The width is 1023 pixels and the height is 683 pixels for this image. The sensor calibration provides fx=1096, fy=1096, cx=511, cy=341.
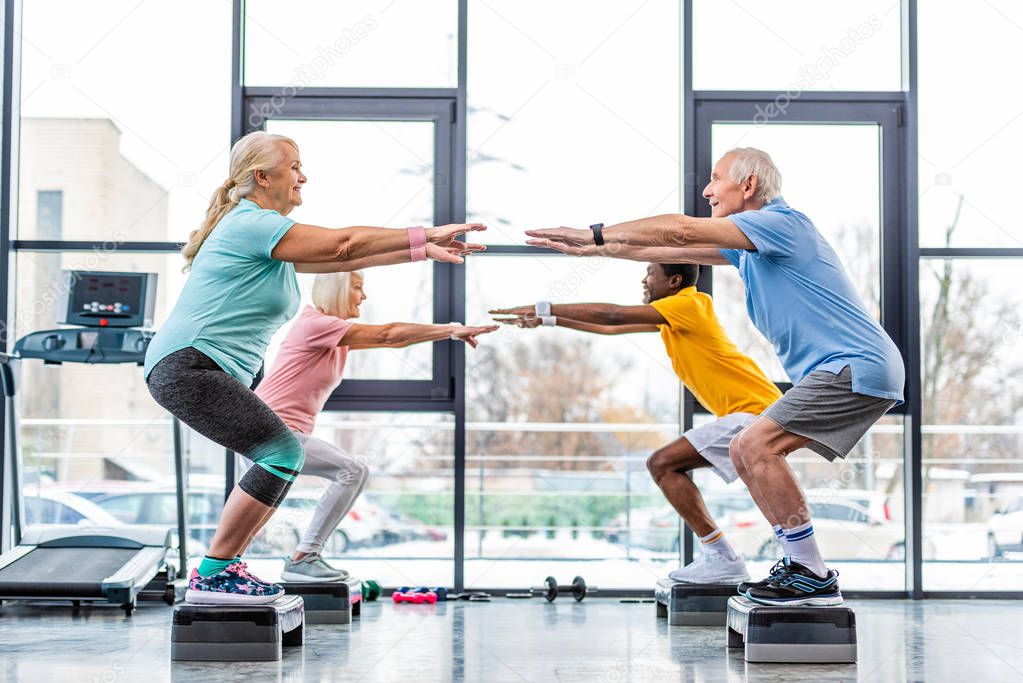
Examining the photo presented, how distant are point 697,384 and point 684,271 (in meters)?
0.44

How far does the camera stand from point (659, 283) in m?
4.16

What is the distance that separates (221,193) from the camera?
3.21m

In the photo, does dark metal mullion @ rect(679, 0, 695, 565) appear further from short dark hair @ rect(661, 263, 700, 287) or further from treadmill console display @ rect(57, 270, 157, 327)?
treadmill console display @ rect(57, 270, 157, 327)

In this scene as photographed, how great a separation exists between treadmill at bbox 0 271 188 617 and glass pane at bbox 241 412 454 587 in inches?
20.0

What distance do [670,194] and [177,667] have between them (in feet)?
9.39

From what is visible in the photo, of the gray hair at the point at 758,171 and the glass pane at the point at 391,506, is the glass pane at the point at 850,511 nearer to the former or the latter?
the glass pane at the point at 391,506

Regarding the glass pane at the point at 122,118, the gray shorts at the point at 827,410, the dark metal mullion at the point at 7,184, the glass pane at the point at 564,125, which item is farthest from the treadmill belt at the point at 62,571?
the gray shorts at the point at 827,410

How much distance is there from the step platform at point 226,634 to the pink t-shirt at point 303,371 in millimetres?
1050

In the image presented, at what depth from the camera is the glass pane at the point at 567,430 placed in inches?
185

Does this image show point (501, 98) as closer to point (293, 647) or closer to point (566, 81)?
point (566, 81)

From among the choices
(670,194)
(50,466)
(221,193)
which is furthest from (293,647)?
(670,194)

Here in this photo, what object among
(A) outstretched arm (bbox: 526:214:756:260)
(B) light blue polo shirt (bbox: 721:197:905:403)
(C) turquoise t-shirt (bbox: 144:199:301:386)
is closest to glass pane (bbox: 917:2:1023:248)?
(B) light blue polo shirt (bbox: 721:197:905:403)

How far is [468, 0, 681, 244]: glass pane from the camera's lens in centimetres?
473

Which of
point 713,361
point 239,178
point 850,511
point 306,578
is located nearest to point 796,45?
point 713,361
